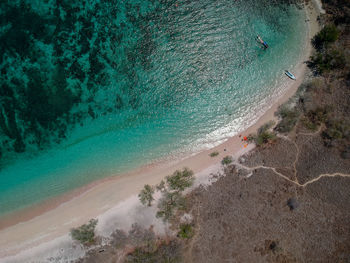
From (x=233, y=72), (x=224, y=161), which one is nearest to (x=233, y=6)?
(x=233, y=72)

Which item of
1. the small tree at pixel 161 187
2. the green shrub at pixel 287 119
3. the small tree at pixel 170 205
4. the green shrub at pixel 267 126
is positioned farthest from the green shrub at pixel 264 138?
the small tree at pixel 161 187

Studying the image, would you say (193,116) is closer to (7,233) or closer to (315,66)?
(315,66)

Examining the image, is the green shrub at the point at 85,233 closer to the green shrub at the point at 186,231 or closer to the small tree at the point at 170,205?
the small tree at the point at 170,205

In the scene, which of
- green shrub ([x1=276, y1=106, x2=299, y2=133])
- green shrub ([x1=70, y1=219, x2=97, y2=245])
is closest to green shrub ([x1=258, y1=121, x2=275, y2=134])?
green shrub ([x1=276, y1=106, x2=299, y2=133])

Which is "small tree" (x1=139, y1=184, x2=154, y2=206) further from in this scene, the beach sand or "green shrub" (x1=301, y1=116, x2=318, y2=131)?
"green shrub" (x1=301, y1=116, x2=318, y2=131)

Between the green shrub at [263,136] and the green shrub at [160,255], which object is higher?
the green shrub at [263,136]
